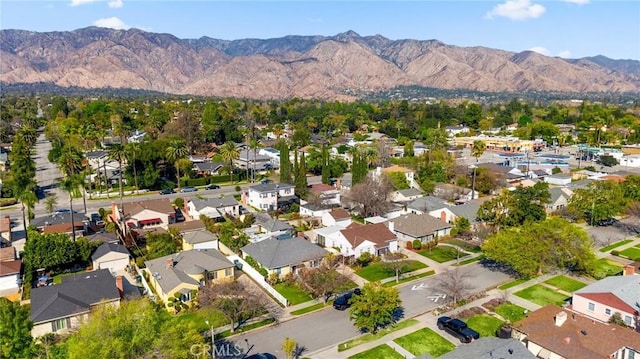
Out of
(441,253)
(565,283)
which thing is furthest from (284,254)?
(565,283)

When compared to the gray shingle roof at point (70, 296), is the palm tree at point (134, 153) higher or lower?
higher

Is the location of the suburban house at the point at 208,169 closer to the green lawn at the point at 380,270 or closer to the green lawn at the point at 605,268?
the green lawn at the point at 380,270

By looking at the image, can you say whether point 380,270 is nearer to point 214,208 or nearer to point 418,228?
point 418,228

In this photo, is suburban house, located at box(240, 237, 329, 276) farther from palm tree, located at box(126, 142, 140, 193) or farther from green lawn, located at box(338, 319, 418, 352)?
palm tree, located at box(126, 142, 140, 193)

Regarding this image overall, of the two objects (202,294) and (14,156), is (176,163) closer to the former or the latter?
(14,156)

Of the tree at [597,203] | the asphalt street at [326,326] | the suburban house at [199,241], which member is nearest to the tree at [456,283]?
the asphalt street at [326,326]

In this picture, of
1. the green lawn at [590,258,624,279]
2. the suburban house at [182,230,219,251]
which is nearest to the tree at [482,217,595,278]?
the green lawn at [590,258,624,279]
